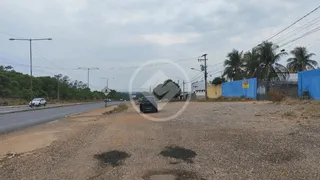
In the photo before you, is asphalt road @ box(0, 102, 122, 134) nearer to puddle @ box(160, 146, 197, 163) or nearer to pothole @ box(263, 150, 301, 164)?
puddle @ box(160, 146, 197, 163)

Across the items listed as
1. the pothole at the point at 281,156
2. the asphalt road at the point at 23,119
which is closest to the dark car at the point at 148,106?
the asphalt road at the point at 23,119

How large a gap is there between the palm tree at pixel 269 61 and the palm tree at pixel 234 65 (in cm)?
1633

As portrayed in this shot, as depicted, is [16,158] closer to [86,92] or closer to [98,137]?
[98,137]

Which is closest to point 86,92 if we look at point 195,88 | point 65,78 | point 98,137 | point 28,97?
point 65,78

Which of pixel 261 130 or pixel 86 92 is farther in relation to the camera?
pixel 86 92

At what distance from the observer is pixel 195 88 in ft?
390

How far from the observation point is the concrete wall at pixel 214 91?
80.2 meters

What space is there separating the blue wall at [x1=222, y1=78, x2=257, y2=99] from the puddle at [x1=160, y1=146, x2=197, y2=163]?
42.4 metres

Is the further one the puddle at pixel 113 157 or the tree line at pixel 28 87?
the tree line at pixel 28 87

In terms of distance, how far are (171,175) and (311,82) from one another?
30.9 m

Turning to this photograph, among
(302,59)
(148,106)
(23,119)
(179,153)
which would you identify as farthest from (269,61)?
(179,153)

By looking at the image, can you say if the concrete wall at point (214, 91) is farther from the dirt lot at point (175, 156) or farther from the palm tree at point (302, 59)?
the dirt lot at point (175, 156)

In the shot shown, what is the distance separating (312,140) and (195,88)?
10876 cm

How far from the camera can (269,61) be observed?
5938 centimetres
